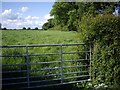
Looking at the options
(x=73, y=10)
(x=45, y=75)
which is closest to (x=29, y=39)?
(x=73, y=10)

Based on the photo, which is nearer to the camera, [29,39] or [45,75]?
[45,75]

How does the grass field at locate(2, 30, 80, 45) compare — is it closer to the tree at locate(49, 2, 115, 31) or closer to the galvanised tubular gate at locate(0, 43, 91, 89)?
the tree at locate(49, 2, 115, 31)

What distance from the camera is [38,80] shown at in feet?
26.5

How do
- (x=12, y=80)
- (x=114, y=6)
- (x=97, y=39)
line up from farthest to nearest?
(x=114, y=6) < (x=97, y=39) < (x=12, y=80)

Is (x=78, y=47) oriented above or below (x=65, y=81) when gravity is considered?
above

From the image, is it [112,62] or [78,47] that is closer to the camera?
[112,62]

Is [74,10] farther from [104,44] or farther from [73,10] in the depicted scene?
[104,44]

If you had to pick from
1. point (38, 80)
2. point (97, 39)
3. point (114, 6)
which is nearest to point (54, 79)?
point (38, 80)

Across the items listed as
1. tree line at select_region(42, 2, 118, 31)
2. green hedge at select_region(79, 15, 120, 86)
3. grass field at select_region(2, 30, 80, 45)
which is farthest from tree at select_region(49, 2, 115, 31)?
green hedge at select_region(79, 15, 120, 86)

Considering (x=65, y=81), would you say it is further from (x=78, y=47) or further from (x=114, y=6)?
(x=114, y=6)

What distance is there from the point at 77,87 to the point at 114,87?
43.7 inches

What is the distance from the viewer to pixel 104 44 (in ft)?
27.1

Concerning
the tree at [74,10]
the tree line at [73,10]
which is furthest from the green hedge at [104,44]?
the tree at [74,10]

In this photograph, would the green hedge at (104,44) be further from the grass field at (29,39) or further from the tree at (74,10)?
the tree at (74,10)
